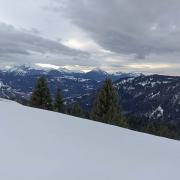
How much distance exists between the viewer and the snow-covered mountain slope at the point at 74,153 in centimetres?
478

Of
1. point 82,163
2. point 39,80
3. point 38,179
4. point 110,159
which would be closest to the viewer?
point 38,179

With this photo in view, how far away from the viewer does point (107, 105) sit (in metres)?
34.5

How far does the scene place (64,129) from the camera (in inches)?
299

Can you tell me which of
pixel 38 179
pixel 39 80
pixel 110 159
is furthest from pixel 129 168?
pixel 39 80

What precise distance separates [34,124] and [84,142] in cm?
129

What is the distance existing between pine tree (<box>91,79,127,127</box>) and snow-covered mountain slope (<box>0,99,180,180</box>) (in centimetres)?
2557

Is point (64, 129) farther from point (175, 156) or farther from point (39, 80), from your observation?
point (39, 80)

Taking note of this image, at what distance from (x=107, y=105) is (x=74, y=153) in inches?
1135

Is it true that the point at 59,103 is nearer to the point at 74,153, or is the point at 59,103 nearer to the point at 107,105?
the point at 107,105

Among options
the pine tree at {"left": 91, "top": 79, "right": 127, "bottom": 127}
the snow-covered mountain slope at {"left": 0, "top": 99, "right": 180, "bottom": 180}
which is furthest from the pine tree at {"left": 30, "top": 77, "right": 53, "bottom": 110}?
the snow-covered mountain slope at {"left": 0, "top": 99, "right": 180, "bottom": 180}

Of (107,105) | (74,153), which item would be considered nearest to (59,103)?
(107,105)

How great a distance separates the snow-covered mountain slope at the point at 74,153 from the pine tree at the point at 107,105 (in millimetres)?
25573

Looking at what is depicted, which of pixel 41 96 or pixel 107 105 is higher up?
pixel 41 96

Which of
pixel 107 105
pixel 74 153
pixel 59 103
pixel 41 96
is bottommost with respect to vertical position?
pixel 59 103
